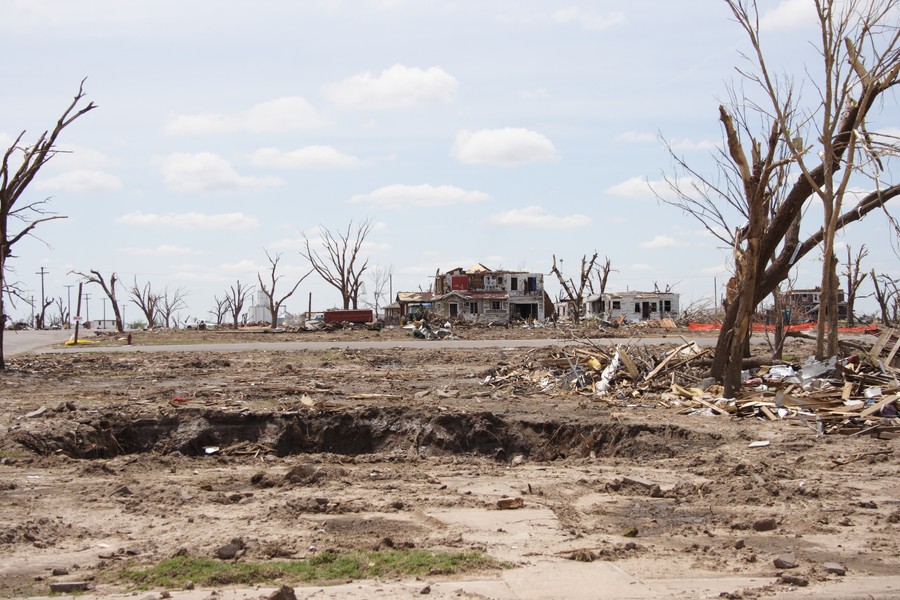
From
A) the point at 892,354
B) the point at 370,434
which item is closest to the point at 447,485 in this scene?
the point at 370,434

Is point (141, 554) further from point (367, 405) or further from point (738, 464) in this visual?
point (367, 405)

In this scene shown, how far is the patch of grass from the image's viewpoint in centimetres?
541

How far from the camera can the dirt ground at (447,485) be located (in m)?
5.98

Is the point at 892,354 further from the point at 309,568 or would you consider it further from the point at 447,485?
the point at 309,568

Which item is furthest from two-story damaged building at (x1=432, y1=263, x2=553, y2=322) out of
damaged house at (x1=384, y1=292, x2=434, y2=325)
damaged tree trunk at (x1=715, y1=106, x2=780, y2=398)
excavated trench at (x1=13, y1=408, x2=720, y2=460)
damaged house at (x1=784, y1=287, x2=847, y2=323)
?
excavated trench at (x1=13, y1=408, x2=720, y2=460)

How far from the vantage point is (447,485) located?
866 cm

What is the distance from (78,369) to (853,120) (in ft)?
64.3

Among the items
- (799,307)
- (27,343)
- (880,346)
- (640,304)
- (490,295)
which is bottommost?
(27,343)

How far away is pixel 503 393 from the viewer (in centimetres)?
1580

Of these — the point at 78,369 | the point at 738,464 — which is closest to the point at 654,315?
the point at 78,369

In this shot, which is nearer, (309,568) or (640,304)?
(309,568)

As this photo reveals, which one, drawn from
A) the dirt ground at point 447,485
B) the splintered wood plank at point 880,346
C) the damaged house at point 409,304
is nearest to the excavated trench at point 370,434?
the dirt ground at point 447,485

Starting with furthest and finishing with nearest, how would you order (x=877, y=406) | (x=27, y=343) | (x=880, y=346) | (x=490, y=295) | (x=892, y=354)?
1. (x=490, y=295)
2. (x=27, y=343)
3. (x=880, y=346)
4. (x=892, y=354)
5. (x=877, y=406)

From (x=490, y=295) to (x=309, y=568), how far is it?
224 ft
